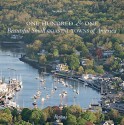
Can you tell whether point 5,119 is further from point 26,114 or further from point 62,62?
point 62,62

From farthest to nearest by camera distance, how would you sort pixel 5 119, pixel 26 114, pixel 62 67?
pixel 62 67 < pixel 26 114 < pixel 5 119

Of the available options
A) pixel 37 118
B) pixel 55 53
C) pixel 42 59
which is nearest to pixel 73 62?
pixel 42 59

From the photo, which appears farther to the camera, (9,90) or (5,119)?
(9,90)

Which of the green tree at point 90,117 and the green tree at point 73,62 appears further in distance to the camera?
the green tree at point 73,62

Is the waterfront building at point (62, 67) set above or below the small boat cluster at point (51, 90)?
above

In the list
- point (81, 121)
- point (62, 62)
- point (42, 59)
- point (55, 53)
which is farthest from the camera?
point (55, 53)

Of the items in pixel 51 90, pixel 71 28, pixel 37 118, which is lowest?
pixel 51 90

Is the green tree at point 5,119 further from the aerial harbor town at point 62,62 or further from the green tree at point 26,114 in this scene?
the green tree at point 26,114

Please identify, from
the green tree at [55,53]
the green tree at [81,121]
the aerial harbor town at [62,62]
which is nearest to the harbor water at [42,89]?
the aerial harbor town at [62,62]
